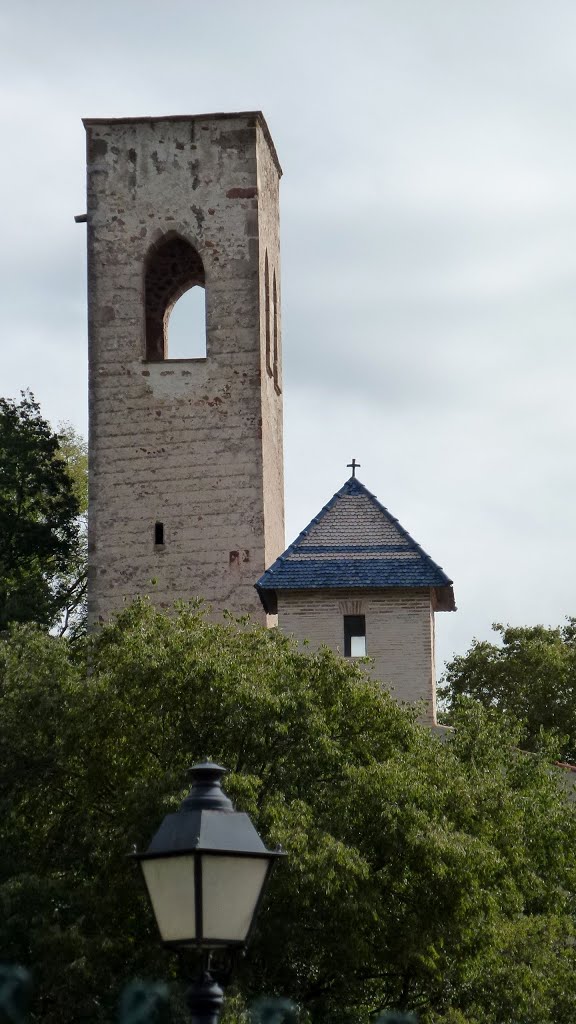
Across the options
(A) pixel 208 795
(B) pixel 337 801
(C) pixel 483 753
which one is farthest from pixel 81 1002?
(A) pixel 208 795

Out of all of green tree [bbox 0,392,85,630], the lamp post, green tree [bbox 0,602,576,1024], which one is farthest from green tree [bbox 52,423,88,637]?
the lamp post

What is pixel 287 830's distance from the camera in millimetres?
19875

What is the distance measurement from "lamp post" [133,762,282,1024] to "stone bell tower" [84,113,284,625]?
90.1 ft

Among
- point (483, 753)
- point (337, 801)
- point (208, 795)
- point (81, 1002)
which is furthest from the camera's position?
point (483, 753)

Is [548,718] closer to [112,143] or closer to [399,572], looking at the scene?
[399,572]

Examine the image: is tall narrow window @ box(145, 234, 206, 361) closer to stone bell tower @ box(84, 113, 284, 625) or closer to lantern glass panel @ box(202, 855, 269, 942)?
stone bell tower @ box(84, 113, 284, 625)

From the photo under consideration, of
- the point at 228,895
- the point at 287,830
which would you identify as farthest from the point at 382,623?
the point at 228,895

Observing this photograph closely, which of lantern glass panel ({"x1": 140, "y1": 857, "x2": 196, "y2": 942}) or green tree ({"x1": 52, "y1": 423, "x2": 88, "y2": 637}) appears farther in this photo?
green tree ({"x1": 52, "y1": 423, "x2": 88, "y2": 637})

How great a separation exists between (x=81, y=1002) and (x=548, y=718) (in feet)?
79.4

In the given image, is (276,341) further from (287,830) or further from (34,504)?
(287,830)

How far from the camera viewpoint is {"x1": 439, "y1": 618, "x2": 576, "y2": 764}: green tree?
42.1m

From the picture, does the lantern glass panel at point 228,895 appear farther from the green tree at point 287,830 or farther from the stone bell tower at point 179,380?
the stone bell tower at point 179,380

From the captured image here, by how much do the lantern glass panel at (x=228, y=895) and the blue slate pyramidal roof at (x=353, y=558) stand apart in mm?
25260

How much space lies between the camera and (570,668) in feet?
140
